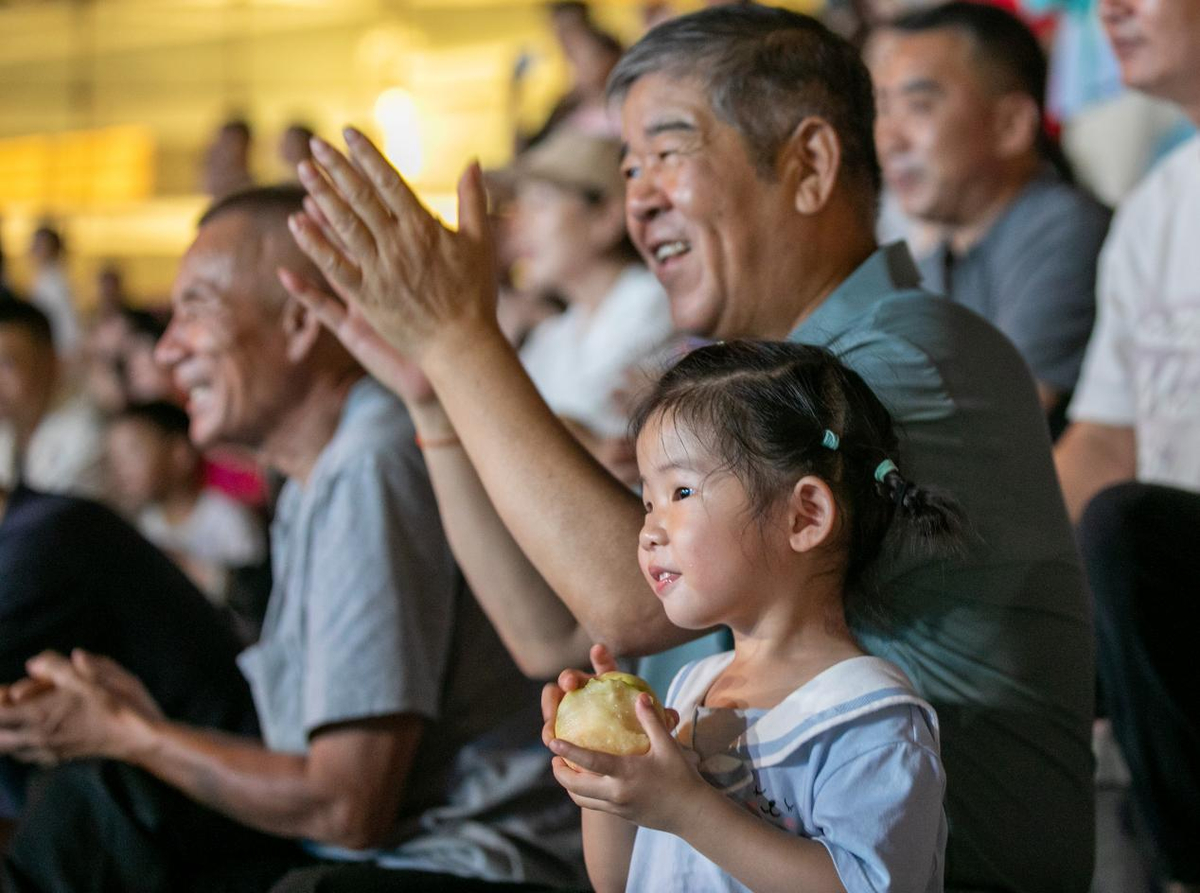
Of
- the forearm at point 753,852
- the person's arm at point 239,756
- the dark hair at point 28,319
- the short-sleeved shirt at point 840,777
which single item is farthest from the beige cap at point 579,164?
the forearm at point 753,852

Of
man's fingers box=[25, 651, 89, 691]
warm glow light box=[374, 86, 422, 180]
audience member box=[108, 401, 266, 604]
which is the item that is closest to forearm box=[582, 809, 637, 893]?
man's fingers box=[25, 651, 89, 691]

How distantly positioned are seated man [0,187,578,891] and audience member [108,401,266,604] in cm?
256

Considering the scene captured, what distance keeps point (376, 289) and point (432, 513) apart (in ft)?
1.38

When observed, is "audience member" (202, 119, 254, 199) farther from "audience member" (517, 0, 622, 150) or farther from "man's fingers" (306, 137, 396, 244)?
"man's fingers" (306, 137, 396, 244)

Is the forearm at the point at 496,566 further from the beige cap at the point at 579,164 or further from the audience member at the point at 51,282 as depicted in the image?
the audience member at the point at 51,282

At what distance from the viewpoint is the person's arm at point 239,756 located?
5.49ft

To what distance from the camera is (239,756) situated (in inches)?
68.5

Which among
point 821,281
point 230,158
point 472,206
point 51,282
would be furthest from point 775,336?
point 51,282

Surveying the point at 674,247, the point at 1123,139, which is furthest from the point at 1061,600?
the point at 1123,139

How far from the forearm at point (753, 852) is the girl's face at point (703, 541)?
0.56 feet

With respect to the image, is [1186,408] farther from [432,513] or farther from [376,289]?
[376,289]

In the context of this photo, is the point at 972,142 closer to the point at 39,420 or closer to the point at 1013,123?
the point at 1013,123

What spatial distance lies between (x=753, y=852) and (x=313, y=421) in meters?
1.15

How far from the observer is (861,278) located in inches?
60.7
